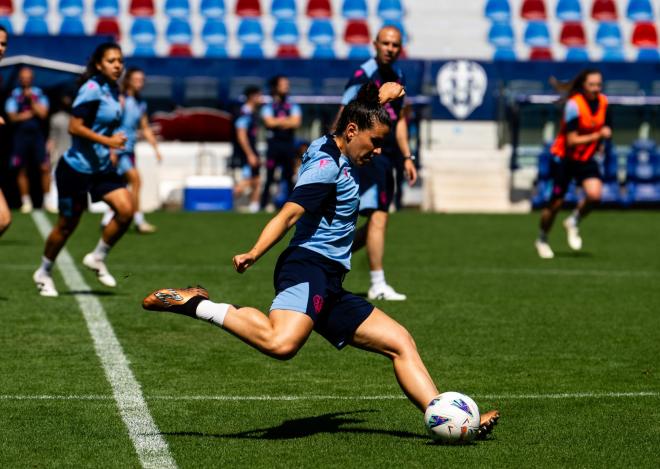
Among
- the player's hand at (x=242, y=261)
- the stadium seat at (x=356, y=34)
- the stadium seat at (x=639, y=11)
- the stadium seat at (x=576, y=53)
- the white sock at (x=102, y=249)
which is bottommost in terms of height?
the white sock at (x=102, y=249)

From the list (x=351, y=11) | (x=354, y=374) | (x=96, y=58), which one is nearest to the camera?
(x=354, y=374)

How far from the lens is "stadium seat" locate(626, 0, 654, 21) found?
30.8 m

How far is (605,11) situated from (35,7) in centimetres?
1233

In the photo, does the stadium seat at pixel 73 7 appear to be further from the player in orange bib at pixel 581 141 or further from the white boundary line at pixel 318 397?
the white boundary line at pixel 318 397

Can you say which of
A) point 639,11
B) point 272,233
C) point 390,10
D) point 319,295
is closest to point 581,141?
point 319,295

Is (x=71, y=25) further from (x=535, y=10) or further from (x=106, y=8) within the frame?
(x=535, y=10)

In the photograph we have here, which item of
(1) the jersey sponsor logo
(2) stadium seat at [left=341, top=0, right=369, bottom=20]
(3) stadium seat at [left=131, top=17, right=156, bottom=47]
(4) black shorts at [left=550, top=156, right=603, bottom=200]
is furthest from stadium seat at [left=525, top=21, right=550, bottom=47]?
(4) black shorts at [left=550, top=156, right=603, bottom=200]

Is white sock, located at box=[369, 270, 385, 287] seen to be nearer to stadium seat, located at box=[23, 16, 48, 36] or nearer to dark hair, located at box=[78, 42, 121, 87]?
dark hair, located at box=[78, 42, 121, 87]

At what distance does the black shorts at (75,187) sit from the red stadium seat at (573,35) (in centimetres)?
2118

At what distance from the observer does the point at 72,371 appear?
7574 millimetres

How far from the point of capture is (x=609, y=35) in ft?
100

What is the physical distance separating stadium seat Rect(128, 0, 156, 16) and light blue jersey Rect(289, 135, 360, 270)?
2427cm

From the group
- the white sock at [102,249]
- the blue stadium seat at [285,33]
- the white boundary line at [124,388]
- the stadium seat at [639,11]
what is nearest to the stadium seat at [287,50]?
the blue stadium seat at [285,33]

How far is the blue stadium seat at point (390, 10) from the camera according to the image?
3012cm
